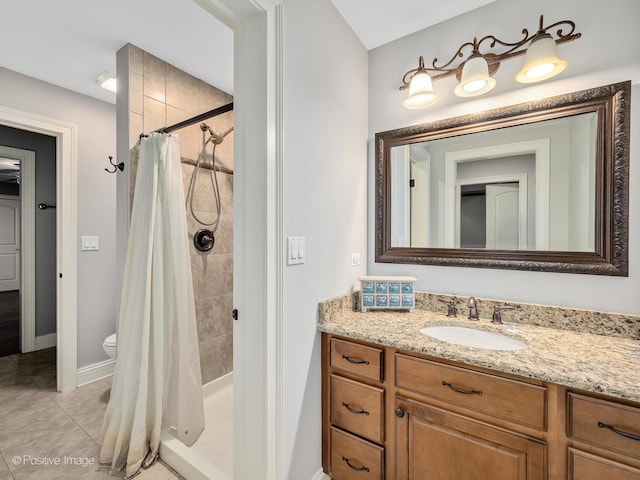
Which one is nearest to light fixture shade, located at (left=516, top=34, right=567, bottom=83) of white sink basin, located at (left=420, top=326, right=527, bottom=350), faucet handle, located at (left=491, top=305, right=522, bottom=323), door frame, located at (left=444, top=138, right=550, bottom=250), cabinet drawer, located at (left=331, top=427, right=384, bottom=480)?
door frame, located at (left=444, top=138, right=550, bottom=250)

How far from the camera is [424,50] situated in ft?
5.53

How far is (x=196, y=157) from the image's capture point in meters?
2.22

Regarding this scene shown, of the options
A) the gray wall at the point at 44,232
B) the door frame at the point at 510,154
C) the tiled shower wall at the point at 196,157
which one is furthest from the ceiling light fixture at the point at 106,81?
the door frame at the point at 510,154

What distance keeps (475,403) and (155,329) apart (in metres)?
1.59

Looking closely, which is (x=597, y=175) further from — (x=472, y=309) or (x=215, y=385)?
(x=215, y=385)

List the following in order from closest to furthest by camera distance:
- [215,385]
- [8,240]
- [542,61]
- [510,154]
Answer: [542,61] < [510,154] < [215,385] < [8,240]

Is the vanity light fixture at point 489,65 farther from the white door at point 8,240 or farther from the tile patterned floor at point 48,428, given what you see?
the white door at point 8,240

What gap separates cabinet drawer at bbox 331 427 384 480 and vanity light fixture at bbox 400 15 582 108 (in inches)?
66.5

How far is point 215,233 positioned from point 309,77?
1.48 meters

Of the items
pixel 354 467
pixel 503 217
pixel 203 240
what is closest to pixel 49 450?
pixel 203 240

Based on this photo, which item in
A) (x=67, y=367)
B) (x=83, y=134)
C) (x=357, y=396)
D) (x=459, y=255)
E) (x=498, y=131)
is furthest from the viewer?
(x=83, y=134)

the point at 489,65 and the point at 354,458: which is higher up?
the point at 489,65

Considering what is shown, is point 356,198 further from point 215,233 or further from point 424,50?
point 215,233

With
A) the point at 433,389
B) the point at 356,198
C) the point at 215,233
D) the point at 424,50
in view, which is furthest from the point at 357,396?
the point at 424,50
